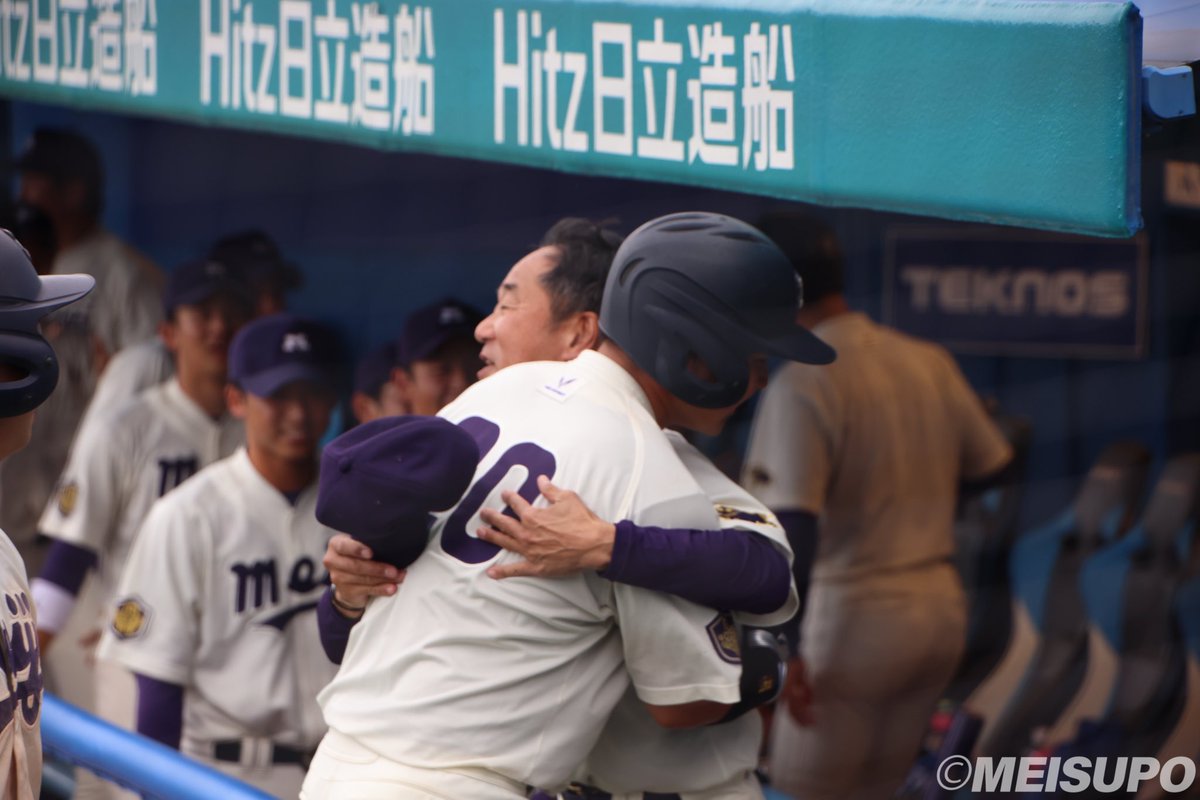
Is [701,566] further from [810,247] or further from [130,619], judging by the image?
[810,247]

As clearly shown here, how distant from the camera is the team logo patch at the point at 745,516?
1828 mm

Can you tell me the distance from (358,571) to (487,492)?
17 centimetres

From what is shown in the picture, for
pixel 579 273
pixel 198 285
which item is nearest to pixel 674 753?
pixel 579 273

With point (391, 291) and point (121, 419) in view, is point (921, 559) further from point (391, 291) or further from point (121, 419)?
point (121, 419)

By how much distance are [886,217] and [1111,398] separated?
0.73 meters

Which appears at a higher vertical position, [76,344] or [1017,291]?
[1017,291]

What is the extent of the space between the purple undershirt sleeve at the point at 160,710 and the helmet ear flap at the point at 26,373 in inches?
54.6

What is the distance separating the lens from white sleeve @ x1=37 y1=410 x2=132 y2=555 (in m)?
3.52

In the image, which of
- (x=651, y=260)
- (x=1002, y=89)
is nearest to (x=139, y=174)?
(x=651, y=260)

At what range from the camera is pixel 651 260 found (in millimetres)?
1784

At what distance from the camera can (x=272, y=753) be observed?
9.73ft

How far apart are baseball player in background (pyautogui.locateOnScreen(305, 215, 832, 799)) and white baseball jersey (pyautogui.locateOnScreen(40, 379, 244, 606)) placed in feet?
6.47

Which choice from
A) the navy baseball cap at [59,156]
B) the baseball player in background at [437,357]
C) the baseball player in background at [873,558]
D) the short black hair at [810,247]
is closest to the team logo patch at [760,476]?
the baseball player in background at [873,558]

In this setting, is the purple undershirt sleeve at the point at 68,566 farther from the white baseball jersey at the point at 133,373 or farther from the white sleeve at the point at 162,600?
the white sleeve at the point at 162,600
